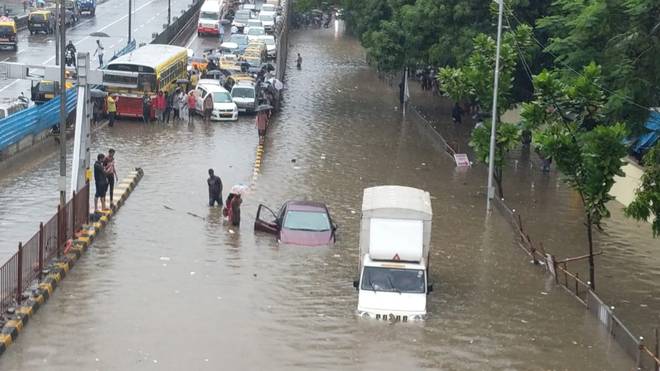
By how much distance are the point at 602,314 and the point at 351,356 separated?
5.29 meters

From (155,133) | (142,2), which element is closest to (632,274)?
(155,133)

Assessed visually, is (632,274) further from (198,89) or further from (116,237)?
(198,89)

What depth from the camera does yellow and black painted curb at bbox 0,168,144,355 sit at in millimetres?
20281

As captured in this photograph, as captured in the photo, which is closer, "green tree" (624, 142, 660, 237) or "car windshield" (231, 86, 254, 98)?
"green tree" (624, 142, 660, 237)

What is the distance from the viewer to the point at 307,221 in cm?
2853

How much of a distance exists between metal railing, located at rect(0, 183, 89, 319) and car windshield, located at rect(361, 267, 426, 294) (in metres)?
5.94

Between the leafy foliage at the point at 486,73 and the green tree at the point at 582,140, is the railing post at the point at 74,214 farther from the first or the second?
the leafy foliage at the point at 486,73

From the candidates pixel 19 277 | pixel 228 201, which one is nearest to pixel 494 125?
pixel 228 201

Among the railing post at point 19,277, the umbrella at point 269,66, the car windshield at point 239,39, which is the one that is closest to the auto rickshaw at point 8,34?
the car windshield at point 239,39

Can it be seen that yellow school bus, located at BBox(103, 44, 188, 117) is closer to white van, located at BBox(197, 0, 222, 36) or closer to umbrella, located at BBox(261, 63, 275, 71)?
umbrella, located at BBox(261, 63, 275, 71)

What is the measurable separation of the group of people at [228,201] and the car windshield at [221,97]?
15819 mm

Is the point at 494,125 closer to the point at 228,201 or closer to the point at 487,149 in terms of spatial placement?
the point at 487,149

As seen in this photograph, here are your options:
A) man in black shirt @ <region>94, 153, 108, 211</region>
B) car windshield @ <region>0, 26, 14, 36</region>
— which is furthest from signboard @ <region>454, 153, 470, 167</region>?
car windshield @ <region>0, 26, 14, 36</region>

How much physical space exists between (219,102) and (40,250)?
80.0ft
